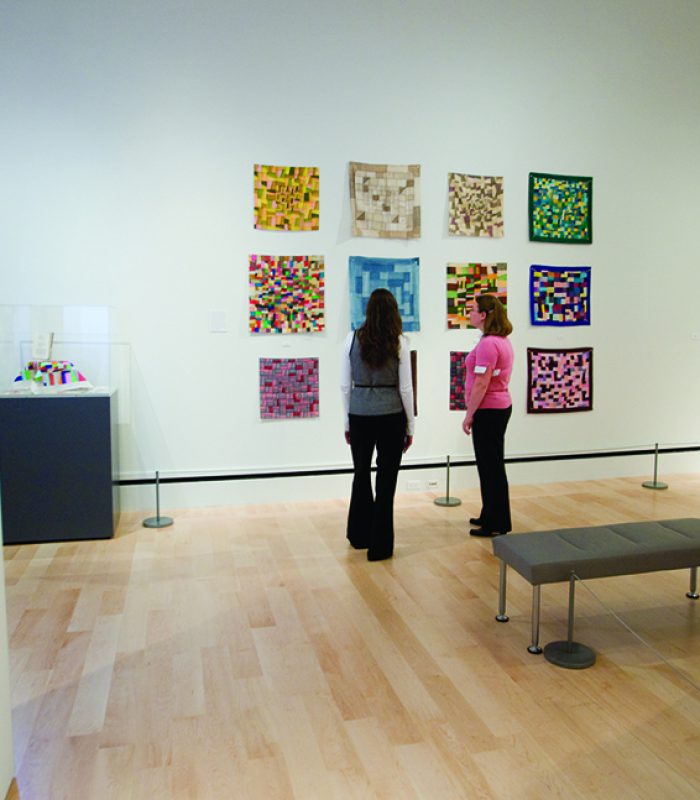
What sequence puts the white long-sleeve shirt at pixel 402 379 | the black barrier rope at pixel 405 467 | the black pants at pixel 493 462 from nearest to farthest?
the white long-sleeve shirt at pixel 402 379 → the black pants at pixel 493 462 → the black barrier rope at pixel 405 467

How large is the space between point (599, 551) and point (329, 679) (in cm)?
131

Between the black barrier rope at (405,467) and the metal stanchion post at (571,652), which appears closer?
the metal stanchion post at (571,652)

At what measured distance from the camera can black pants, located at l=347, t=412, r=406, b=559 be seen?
15.1 ft

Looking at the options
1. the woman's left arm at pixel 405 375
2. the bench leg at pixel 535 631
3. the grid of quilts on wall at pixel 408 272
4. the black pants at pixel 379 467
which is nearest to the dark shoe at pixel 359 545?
the black pants at pixel 379 467

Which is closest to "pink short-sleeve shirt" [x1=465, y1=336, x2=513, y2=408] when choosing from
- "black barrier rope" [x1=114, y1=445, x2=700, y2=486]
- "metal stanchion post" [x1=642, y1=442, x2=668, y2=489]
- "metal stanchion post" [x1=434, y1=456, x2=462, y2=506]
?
"metal stanchion post" [x1=434, y1=456, x2=462, y2=506]

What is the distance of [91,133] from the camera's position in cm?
554

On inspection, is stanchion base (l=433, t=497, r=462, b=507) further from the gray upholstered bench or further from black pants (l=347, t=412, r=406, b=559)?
the gray upholstered bench

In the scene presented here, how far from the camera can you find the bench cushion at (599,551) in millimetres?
3322

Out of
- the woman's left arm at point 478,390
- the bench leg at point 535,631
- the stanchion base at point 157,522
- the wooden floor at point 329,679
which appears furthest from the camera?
the stanchion base at point 157,522

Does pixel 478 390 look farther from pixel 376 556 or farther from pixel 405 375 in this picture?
pixel 376 556

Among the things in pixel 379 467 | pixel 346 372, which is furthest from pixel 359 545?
pixel 346 372

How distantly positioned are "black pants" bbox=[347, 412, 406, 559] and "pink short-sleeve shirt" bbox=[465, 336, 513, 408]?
63cm

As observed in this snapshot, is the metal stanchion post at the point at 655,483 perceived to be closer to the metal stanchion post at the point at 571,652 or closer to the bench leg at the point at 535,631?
the metal stanchion post at the point at 571,652

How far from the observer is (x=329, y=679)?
10.4 ft
